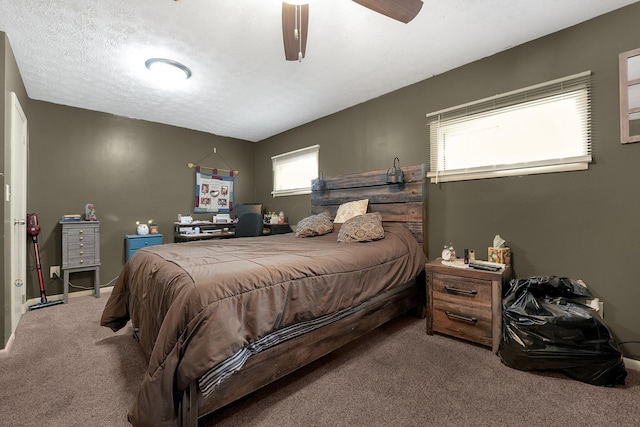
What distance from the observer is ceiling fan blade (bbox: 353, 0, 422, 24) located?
153cm

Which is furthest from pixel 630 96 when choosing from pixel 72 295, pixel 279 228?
pixel 72 295

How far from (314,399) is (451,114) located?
2.75 meters

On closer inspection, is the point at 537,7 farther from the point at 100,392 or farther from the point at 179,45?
the point at 100,392

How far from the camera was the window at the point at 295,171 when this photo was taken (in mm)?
4332

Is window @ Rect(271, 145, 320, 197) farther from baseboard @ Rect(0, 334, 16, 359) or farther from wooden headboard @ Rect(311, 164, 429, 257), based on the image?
baseboard @ Rect(0, 334, 16, 359)

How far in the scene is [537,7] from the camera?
193 centimetres

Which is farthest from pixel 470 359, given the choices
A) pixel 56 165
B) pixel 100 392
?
pixel 56 165

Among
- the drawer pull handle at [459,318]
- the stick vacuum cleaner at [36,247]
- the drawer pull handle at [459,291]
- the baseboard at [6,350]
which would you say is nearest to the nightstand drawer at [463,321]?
the drawer pull handle at [459,318]

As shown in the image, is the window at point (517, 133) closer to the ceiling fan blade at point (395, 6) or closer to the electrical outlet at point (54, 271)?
the ceiling fan blade at point (395, 6)

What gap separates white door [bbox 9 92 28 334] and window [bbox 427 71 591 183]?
3854 mm

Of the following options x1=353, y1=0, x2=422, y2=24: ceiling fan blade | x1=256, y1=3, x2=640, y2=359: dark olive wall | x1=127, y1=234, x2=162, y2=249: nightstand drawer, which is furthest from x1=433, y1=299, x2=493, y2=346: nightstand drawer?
x1=127, y1=234, x2=162, y2=249: nightstand drawer

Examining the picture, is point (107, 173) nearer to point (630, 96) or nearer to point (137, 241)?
point (137, 241)

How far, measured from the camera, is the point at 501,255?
2.29 metres

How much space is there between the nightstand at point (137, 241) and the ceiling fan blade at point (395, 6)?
403 centimetres
